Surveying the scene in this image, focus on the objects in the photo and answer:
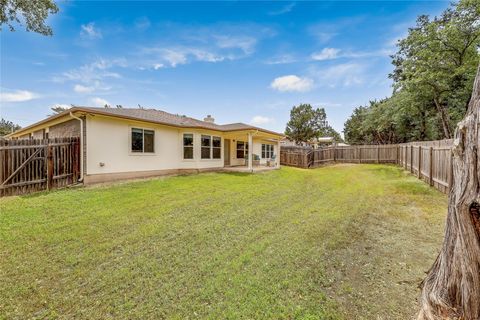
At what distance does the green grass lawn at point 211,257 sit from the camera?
8.64 ft

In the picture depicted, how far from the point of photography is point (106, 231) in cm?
475

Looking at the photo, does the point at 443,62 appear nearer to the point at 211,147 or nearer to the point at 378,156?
the point at 378,156

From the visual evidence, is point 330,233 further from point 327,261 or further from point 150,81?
point 150,81

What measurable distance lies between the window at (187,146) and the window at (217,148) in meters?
1.89

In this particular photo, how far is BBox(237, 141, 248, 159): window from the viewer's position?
18766mm

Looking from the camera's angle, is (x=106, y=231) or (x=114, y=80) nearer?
(x=106, y=231)

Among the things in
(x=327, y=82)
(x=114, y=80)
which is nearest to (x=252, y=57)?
(x=327, y=82)

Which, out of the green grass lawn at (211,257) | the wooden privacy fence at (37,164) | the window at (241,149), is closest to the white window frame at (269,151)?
the window at (241,149)

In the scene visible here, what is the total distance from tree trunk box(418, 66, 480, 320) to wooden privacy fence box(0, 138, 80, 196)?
11.0 metres

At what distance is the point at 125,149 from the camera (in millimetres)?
10609

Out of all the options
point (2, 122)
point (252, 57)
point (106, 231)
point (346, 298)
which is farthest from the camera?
point (2, 122)

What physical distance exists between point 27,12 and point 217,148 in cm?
1092

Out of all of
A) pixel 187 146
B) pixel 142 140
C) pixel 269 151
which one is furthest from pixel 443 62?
pixel 142 140

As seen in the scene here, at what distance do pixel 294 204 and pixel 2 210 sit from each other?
8294 millimetres
